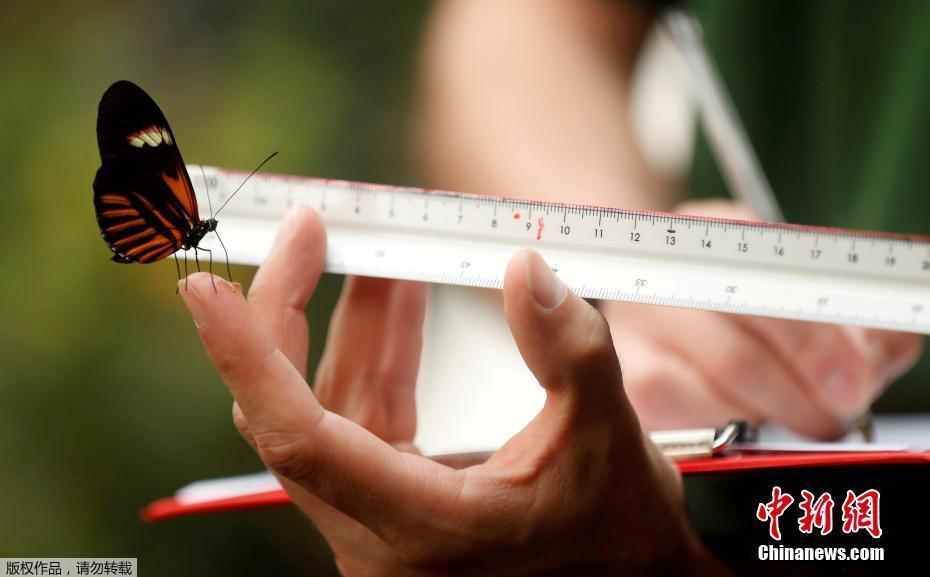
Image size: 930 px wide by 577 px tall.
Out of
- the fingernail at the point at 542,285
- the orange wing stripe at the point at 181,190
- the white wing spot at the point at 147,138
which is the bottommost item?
the fingernail at the point at 542,285

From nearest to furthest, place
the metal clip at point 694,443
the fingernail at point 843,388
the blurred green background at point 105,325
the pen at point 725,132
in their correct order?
the metal clip at point 694,443
the fingernail at point 843,388
the pen at point 725,132
the blurred green background at point 105,325

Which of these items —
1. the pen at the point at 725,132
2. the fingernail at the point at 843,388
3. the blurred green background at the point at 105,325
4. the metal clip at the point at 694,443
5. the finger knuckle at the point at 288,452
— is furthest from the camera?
the blurred green background at the point at 105,325

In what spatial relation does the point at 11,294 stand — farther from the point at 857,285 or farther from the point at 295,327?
the point at 857,285

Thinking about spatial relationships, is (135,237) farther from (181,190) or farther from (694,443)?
(694,443)

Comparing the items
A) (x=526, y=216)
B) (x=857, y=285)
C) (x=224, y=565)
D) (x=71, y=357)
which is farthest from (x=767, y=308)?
(x=71, y=357)

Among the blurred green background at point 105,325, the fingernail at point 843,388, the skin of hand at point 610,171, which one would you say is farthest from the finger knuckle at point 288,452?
the blurred green background at point 105,325

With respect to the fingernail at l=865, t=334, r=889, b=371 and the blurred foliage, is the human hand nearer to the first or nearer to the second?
the fingernail at l=865, t=334, r=889, b=371

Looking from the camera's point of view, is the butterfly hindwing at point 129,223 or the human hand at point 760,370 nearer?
the butterfly hindwing at point 129,223

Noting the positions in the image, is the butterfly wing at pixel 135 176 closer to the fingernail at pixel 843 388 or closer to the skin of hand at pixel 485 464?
the skin of hand at pixel 485 464
